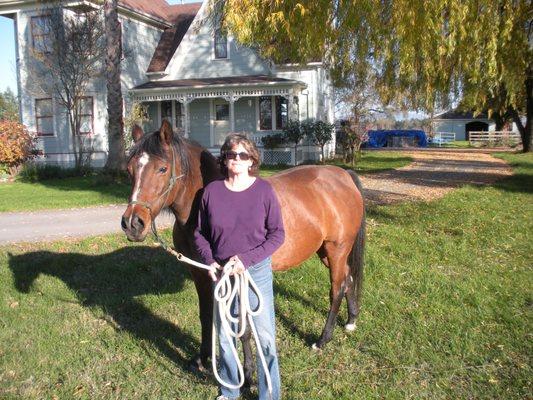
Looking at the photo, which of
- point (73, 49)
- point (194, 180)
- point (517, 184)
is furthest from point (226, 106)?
point (194, 180)

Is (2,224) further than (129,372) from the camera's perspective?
Yes

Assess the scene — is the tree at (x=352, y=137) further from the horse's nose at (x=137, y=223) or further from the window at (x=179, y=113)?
the horse's nose at (x=137, y=223)

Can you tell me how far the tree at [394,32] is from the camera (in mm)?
6523

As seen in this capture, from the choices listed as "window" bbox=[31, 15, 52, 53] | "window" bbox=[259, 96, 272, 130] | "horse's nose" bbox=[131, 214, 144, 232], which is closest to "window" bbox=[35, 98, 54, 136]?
"window" bbox=[31, 15, 52, 53]

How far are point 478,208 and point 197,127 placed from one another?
1632cm

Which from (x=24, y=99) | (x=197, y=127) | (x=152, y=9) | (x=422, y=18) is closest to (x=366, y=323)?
(x=422, y=18)

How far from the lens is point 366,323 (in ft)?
15.3

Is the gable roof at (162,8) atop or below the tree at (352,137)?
atop

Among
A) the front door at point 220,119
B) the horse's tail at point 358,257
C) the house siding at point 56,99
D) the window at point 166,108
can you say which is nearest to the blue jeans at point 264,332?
the horse's tail at point 358,257

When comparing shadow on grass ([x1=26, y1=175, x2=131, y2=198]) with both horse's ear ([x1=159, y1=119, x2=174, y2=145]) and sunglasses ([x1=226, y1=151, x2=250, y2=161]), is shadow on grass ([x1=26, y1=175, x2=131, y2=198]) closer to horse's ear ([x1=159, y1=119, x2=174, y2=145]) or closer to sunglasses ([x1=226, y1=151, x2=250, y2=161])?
horse's ear ([x1=159, y1=119, x2=174, y2=145])

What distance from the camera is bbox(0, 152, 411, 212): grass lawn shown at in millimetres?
11691

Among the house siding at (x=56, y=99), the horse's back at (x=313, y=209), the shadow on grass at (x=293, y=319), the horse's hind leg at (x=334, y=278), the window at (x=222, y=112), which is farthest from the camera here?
the window at (x=222, y=112)

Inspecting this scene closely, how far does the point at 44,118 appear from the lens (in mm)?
23062

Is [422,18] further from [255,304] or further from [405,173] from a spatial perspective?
[405,173]
